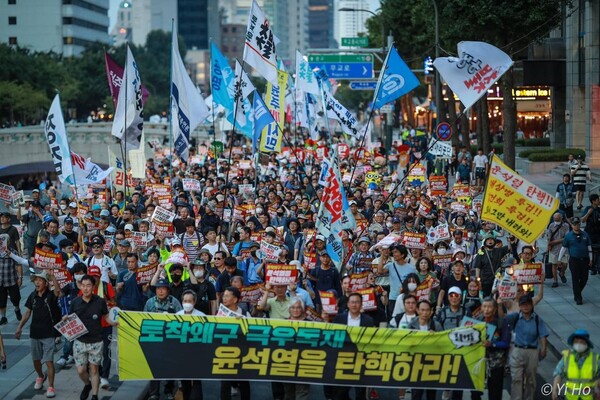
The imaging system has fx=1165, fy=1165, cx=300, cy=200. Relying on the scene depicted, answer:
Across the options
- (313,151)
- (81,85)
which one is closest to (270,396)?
(313,151)

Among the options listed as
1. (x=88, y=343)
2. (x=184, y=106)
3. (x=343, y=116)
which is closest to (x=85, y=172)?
(x=184, y=106)

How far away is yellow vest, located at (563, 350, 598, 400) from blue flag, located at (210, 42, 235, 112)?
20.8m

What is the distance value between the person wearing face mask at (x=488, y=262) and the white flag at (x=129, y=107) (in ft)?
34.1

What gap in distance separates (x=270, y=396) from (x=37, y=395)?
8.86 feet

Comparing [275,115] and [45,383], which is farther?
[275,115]

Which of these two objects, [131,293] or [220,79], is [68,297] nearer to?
[131,293]

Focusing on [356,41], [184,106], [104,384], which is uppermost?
[356,41]

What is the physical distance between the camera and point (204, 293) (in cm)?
1418

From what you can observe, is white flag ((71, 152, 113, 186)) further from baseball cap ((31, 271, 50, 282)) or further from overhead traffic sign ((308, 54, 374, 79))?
overhead traffic sign ((308, 54, 374, 79))

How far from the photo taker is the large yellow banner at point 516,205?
13.8 m

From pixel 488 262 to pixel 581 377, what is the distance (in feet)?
19.6

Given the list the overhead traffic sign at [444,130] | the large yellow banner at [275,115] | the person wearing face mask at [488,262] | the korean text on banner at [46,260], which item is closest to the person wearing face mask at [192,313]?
the korean text on banner at [46,260]

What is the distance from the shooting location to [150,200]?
23.8m

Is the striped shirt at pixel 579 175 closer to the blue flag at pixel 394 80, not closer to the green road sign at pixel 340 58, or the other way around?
the blue flag at pixel 394 80
